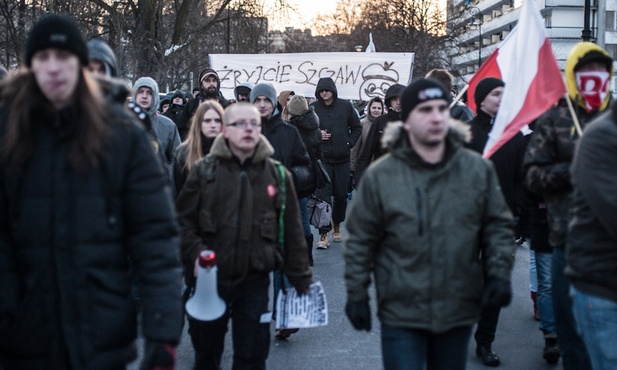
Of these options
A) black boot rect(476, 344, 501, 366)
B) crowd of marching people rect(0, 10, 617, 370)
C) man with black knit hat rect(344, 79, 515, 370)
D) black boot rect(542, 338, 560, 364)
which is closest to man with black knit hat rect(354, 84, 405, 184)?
crowd of marching people rect(0, 10, 617, 370)

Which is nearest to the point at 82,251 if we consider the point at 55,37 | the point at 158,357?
the point at 158,357

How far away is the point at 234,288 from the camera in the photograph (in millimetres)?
4918

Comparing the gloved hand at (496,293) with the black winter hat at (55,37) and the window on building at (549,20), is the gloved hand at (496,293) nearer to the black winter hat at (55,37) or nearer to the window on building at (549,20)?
the black winter hat at (55,37)

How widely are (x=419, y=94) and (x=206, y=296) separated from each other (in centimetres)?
156

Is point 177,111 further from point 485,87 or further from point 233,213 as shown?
point 233,213

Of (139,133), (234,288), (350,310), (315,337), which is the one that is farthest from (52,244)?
(315,337)

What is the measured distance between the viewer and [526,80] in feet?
19.8

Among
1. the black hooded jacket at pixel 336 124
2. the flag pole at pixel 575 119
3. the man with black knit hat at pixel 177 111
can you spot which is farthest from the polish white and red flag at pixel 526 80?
the man with black knit hat at pixel 177 111

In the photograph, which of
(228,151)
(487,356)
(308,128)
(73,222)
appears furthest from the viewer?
(308,128)

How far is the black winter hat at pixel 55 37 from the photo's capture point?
3033 mm

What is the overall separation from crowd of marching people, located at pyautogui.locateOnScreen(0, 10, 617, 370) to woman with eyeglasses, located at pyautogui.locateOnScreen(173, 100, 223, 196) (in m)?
0.02

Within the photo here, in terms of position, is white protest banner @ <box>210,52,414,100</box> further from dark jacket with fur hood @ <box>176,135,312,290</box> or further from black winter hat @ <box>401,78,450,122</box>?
black winter hat @ <box>401,78,450,122</box>

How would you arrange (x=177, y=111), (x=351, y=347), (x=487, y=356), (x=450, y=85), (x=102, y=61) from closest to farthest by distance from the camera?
(x=102, y=61), (x=487, y=356), (x=351, y=347), (x=450, y=85), (x=177, y=111)

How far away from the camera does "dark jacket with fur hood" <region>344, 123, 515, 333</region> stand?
3873mm
